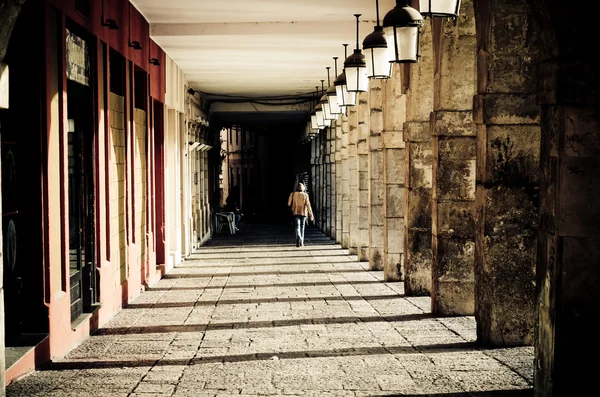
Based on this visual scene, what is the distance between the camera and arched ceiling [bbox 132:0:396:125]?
11016 mm

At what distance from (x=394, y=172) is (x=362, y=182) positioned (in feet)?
14.1

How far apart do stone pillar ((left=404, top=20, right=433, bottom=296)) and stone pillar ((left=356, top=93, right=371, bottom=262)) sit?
17.7ft

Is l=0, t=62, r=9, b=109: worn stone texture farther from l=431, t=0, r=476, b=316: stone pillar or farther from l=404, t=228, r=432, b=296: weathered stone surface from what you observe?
l=404, t=228, r=432, b=296: weathered stone surface

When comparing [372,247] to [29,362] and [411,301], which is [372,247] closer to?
[411,301]

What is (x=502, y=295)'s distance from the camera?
25.0ft

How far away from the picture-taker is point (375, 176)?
1441cm

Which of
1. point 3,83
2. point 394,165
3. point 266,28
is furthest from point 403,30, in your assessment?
point 266,28

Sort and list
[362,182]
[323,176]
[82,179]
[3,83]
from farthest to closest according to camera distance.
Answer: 1. [323,176]
2. [362,182]
3. [82,179]
4. [3,83]

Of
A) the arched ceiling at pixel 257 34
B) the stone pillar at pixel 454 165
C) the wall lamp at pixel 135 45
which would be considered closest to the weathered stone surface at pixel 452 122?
the stone pillar at pixel 454 165

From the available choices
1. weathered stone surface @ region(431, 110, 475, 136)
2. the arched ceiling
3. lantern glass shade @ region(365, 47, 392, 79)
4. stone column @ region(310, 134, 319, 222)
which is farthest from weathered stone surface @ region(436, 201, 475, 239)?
stone column @ region(310, 134, 319, 222)

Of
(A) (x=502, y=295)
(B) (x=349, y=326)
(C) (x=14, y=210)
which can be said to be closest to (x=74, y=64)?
(C) (x=14, y=210)

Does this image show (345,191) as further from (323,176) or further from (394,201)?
(394,201)

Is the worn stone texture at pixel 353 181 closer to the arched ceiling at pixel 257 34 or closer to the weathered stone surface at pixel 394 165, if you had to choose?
the arched ceiling at pixel 257 34

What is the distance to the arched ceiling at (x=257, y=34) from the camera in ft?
36.1
